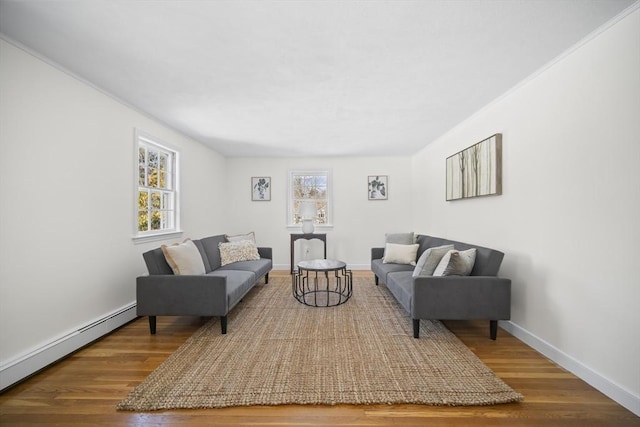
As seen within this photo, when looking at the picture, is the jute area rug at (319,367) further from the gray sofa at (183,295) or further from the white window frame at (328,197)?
the white window frame at (328,197)

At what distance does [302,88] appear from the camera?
108 inches

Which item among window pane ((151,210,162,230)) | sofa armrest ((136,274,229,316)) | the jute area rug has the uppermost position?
window pane ((151,210,162,230))

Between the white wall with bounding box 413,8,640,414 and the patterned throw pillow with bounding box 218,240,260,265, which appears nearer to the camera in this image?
the white wall with bounding box 413,8,640,414

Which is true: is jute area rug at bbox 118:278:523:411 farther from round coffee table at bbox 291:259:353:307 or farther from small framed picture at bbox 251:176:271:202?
small framed picture at bbox 251:176:271:202

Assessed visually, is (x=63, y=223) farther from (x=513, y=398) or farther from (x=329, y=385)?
(x=513, y=398)

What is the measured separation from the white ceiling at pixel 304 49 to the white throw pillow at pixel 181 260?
1.57 meters

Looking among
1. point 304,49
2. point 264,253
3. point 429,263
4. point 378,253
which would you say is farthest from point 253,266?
point 304,49

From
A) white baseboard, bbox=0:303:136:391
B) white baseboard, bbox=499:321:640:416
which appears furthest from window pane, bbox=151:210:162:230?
white baseboard, bbox=499:321:640:416

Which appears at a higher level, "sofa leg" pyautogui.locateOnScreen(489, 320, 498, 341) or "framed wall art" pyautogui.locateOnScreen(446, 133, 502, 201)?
"framed wall art" pyautogui.locateOnScreen(446, 133, 502, 201)

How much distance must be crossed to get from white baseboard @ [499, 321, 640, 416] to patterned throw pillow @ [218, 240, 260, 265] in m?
3.41

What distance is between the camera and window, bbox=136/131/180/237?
11.4 feet

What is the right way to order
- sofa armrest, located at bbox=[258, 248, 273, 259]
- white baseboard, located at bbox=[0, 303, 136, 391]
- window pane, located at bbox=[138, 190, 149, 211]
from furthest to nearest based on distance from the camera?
sofa armrest, located at bbox=[258, 248, 273, 259]
window pane, located at bbox=[138, 190, 149, 211]
white baseboard, located at bbox=[0, 303, 136, 391]

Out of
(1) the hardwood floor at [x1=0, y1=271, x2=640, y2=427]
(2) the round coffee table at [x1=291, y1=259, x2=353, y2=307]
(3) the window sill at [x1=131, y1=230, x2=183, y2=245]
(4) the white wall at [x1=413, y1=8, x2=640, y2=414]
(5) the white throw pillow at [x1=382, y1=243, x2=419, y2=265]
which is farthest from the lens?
(5) the white throw pillow at [x1=382, y1=243, x2=419, y2=265]

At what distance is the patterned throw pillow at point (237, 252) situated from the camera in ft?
13.9
